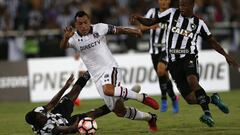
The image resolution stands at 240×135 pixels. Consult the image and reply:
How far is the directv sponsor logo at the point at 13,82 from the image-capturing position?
21891mm

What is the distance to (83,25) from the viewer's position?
12.5 metres

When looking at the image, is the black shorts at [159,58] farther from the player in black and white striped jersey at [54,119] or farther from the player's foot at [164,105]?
the player in black and white striped jersey at [54,119]

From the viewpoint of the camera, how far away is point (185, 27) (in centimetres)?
1303

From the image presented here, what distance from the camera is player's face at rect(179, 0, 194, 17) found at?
1295 centimetres

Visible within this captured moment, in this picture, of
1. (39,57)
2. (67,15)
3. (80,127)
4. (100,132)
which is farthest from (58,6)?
(80,127)

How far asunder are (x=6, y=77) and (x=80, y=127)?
10936 mm

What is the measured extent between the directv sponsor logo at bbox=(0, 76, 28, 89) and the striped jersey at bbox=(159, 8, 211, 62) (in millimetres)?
9440

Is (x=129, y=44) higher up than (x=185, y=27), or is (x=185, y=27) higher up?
(x=185, y=27)

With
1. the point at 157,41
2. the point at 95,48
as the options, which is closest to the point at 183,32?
the point at 95,48

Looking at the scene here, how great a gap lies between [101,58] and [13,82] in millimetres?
9857

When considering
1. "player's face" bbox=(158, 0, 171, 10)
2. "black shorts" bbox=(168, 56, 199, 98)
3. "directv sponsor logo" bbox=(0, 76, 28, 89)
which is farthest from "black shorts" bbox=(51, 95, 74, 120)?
"directv sponsor logo" bbox=(0, 76, 28, 89)

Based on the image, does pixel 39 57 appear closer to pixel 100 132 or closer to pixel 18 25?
pixel 18 25

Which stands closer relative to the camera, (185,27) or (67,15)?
(185,27)

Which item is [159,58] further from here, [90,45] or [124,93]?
[124,93]
